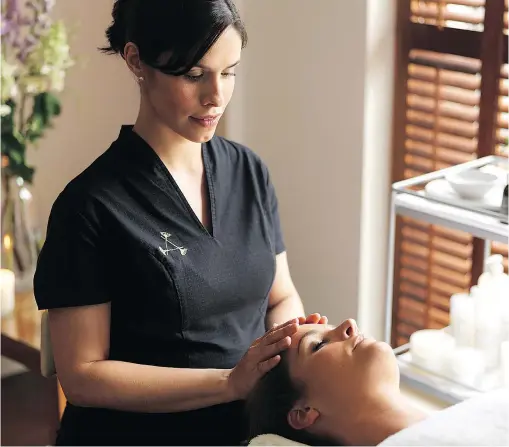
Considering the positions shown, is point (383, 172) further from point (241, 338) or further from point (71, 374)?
point (71, 374)

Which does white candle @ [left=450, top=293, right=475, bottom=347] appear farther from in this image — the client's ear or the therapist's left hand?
the client's ear

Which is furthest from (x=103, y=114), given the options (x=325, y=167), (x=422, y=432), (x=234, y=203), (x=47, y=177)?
(x=422, y=432)

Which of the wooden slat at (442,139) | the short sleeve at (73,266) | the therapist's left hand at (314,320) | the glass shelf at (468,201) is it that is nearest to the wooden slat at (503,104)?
the wooden slat at (442,139)

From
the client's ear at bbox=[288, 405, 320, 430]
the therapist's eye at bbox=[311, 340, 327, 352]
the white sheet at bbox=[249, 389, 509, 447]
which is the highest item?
the therapist's eye at bbox=[311, 340, 327, 352]

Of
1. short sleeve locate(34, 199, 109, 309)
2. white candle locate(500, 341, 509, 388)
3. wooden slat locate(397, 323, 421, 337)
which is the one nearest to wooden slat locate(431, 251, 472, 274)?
wooden slat locate(397, 323, 421, 337)

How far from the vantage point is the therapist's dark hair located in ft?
5.48

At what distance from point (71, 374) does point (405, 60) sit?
1437mm

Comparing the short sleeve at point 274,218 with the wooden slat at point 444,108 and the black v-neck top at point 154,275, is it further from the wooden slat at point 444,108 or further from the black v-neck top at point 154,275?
the wooden slat at point 444,108

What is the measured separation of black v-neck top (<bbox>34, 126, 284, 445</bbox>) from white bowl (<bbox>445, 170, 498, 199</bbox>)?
19.6 inches

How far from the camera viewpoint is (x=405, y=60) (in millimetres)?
2736

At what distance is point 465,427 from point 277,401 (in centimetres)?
34

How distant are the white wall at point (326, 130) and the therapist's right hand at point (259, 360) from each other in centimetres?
113

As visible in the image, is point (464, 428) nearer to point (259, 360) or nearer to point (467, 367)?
point (259, 360)

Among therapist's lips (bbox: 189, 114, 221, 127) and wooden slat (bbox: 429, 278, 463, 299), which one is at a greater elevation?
therapist's lips (bbox: 189, 114, 221, 127)
